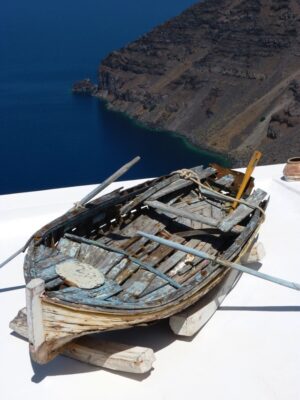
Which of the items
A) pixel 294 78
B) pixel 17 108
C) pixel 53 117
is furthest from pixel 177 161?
pixel 17 108

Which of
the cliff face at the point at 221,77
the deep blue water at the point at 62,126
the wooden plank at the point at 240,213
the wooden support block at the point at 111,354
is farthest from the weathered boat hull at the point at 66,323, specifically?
the cliff face at the point at 221,77

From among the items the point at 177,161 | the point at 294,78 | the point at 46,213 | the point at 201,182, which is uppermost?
the point at 201,182

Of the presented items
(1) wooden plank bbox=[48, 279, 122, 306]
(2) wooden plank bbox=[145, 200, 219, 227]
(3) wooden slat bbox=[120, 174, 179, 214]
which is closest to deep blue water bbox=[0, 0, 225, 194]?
(3) wooden slat bbox=[120, 174, 179, 214]

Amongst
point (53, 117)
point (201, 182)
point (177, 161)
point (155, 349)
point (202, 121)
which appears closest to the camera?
point (155, 349)

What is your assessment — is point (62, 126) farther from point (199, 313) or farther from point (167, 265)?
point (199, 313)

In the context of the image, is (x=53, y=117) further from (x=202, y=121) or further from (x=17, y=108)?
(x=202, y=121)

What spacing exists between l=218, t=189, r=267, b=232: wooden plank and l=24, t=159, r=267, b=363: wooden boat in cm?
1

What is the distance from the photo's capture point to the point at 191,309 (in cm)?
571

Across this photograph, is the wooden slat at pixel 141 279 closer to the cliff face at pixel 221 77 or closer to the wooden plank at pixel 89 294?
the wooden plank at pixel 89 294

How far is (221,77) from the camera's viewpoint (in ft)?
207

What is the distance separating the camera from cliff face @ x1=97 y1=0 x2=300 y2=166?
54.6m

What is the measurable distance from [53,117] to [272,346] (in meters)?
64.2

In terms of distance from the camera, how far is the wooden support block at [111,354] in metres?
4.99

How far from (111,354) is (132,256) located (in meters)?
1.44
